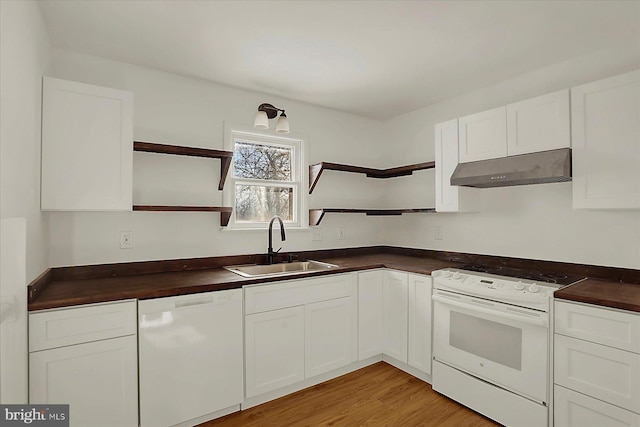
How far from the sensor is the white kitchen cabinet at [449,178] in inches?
111

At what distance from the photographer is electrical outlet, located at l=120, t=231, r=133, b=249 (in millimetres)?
2449

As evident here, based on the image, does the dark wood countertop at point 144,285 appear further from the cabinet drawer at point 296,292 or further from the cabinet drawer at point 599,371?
the cabinet drawer at point 599,371

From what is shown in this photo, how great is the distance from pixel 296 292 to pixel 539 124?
2.05m

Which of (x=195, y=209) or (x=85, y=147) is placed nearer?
(x=85, y=147)

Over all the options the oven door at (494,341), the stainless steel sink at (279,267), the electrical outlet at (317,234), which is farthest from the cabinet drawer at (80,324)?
the oven door at (494,341)

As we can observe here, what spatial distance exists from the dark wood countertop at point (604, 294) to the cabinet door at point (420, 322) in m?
0.90

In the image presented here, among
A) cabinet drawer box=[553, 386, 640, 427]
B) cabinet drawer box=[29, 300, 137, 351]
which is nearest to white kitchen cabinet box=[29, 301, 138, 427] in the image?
cabinet drawer box=[29, 300, 137, 351]

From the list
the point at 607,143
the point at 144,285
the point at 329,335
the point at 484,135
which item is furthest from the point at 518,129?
the point at 144,285

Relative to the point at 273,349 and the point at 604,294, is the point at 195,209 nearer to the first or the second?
the point at 273,349

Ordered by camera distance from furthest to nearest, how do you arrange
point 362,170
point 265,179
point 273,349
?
point 362,170
point 265,179
point 273,349

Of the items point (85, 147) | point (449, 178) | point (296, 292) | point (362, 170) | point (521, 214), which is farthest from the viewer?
point (362, 170)

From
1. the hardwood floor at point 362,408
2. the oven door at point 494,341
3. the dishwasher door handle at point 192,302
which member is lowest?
the hardwood floor at point 362,408

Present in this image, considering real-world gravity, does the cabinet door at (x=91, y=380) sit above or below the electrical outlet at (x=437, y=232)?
below

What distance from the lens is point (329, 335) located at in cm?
268
